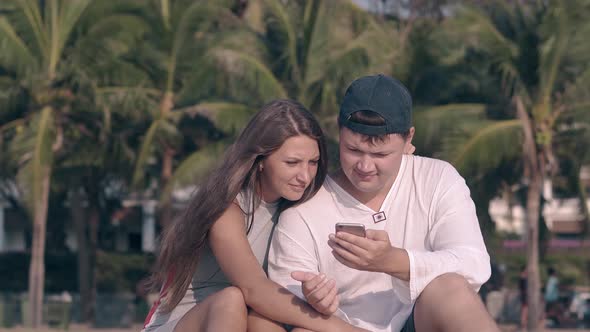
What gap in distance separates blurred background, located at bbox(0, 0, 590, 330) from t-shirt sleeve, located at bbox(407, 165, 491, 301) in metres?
12.8

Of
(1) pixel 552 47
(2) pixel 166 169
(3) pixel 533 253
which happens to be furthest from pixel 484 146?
(2) pixel 166 169

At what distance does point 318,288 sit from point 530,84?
15.4 meters

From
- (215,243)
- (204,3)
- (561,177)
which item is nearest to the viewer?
(215,243)

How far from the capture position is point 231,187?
158 inches

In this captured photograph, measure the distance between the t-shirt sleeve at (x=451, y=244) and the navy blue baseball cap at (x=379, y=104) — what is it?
32 cm

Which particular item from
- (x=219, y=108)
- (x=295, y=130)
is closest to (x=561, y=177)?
(x=219, y=108)

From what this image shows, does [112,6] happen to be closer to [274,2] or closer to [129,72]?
[129,72]

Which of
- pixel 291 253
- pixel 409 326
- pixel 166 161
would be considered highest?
pixel 291 253

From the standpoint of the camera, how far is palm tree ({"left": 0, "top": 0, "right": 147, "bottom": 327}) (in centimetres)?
1870

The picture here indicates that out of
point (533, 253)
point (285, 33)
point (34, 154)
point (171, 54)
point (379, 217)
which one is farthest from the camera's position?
point (171, 54)

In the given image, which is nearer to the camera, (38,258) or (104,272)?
(38,258)

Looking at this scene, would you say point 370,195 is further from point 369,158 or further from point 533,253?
point 533,253

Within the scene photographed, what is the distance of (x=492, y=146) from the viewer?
1727 cm

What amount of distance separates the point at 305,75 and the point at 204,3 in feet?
8.48
